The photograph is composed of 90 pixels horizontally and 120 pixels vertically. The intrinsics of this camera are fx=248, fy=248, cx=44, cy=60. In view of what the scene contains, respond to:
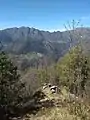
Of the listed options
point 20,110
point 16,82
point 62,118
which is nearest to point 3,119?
point 20,110

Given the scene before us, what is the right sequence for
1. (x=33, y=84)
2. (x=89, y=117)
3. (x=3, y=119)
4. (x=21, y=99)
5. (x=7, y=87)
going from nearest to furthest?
1. (x=89, y=117)
2. (x=3, y=119)
3. (x=7, y=87)
4. (x=21, y=99)
5. (x=33, y=84)

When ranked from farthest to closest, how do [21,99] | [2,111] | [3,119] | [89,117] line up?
[21,99] → [2,111] → [3,119] → [89,117]

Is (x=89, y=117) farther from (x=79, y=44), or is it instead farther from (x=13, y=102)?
(x=13, y=102)

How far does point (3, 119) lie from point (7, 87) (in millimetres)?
7161

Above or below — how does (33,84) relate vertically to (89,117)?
below

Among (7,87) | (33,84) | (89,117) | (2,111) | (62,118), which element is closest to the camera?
(89,117)

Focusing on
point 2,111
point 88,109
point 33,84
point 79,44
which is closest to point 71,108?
point 88,109

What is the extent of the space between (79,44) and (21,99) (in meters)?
22.1

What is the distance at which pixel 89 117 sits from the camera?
341 inches

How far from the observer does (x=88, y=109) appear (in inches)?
349

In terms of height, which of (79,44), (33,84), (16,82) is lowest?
(33,84)

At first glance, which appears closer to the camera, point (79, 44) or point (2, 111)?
point (79, 44)

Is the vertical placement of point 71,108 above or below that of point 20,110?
above

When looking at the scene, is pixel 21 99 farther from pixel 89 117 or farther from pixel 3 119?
pixel 89 117
